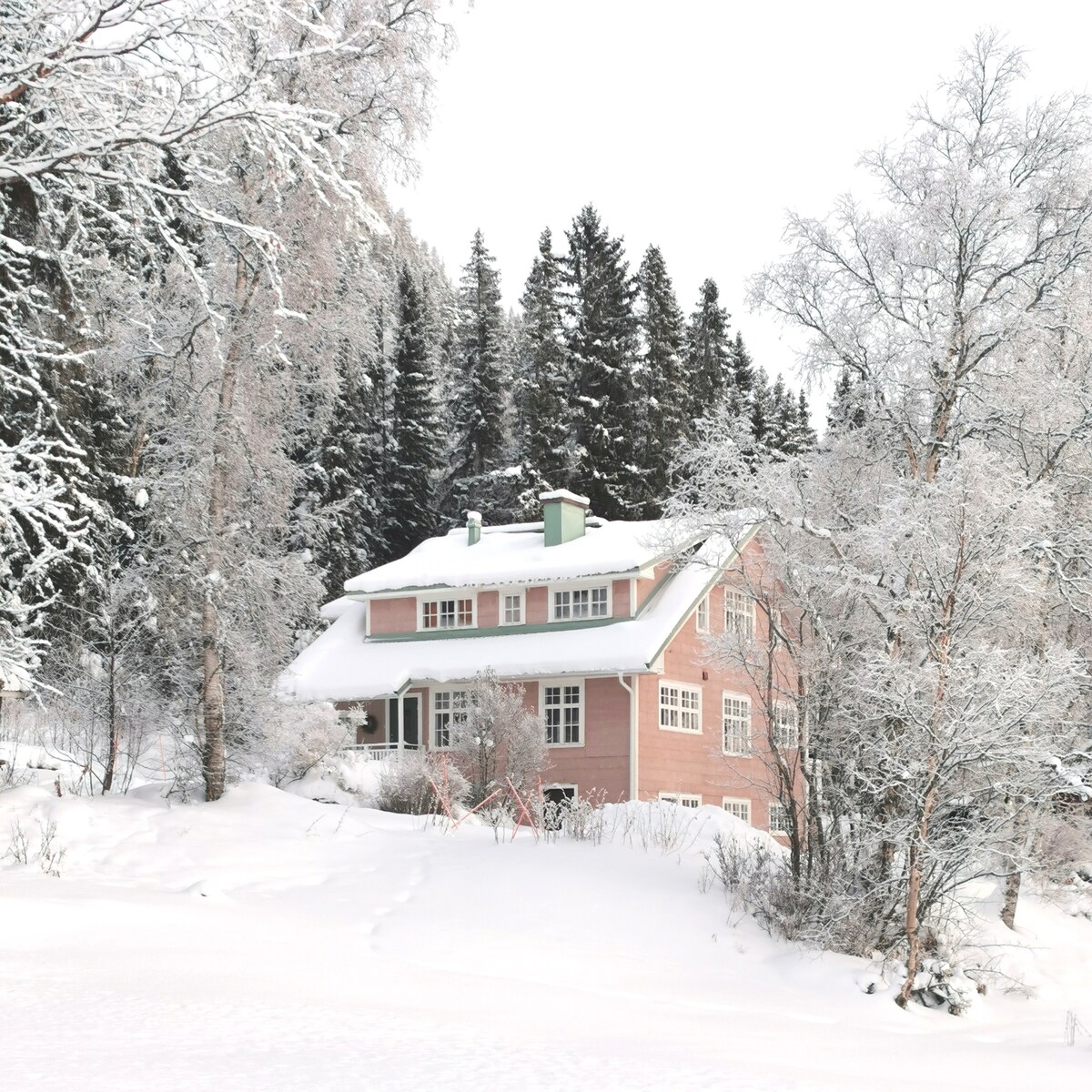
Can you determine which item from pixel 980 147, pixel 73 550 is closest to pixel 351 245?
pixel 73 550

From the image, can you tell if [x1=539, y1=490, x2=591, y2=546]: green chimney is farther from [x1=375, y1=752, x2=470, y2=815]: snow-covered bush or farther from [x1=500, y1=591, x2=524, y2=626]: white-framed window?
[x1=375, y1=752, x2=470, y2=815]: snow-covered bush

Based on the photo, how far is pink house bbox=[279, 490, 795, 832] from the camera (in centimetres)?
2716

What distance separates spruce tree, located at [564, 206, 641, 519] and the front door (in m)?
15.3

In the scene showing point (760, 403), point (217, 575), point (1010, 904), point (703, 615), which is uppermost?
point (760, 403)

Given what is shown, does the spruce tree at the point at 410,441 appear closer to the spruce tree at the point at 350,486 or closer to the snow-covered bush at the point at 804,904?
the spruce tree at the point at 350,486

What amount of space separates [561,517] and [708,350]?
1075 inches

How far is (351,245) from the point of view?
Answer: 689 inches

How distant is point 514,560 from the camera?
100 ft

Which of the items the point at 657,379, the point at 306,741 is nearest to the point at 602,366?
the point at 657,379

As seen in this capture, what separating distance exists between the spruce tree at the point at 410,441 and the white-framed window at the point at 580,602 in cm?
2008

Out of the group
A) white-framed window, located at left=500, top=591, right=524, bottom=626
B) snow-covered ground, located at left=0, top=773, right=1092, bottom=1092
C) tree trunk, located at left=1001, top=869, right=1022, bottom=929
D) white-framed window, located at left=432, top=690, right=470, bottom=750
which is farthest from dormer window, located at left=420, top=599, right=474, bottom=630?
tree trunk, located at left=1001, top=869, right=1022, bottom=929

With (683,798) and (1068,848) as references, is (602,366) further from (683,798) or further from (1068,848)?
(1068,848)

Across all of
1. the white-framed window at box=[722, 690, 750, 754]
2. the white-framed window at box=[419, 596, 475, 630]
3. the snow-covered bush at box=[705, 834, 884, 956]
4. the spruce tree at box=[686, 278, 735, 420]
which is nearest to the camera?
the snow-covered bush at box=[705, 834, 884, 956]

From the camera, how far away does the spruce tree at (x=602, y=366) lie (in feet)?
148
